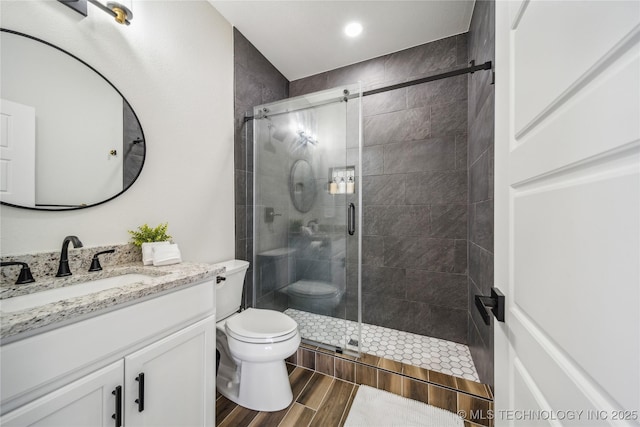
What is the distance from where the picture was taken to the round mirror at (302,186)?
2037 millimetres

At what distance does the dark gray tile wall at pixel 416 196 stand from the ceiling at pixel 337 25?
0.51 feet

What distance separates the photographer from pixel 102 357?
792 mm

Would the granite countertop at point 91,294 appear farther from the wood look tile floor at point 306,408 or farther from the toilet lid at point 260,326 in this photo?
the wood look tile floor at point 306,408

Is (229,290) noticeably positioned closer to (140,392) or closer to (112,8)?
(140,392)

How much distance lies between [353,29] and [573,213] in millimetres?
2204

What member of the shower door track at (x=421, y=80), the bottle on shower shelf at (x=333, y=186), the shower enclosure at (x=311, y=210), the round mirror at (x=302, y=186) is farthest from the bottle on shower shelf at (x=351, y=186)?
the shower door track at (x=421, y=80)

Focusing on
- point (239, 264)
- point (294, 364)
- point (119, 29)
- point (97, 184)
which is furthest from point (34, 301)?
point (294, 364)

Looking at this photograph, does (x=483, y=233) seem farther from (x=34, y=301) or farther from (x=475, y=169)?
(x=34, y=301)

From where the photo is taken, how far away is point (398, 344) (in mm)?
1993

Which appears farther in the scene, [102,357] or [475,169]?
[475,169]

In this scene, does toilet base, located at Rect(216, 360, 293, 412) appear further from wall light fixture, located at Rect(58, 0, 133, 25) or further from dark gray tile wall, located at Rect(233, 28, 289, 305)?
wall light fixture, located at Rect(58, 0, 133, 25)

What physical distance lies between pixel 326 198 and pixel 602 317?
170cm

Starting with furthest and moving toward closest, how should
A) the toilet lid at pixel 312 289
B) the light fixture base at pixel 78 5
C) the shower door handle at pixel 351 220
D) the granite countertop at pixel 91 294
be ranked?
the toilet lid at pixel 312 289 < the shower door handle at pixel 351 220 < the light fixture base at pixel 78 5 < the granite countertop at pixel 91 294

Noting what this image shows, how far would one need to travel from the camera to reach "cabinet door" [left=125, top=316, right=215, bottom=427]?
34.8 inches
